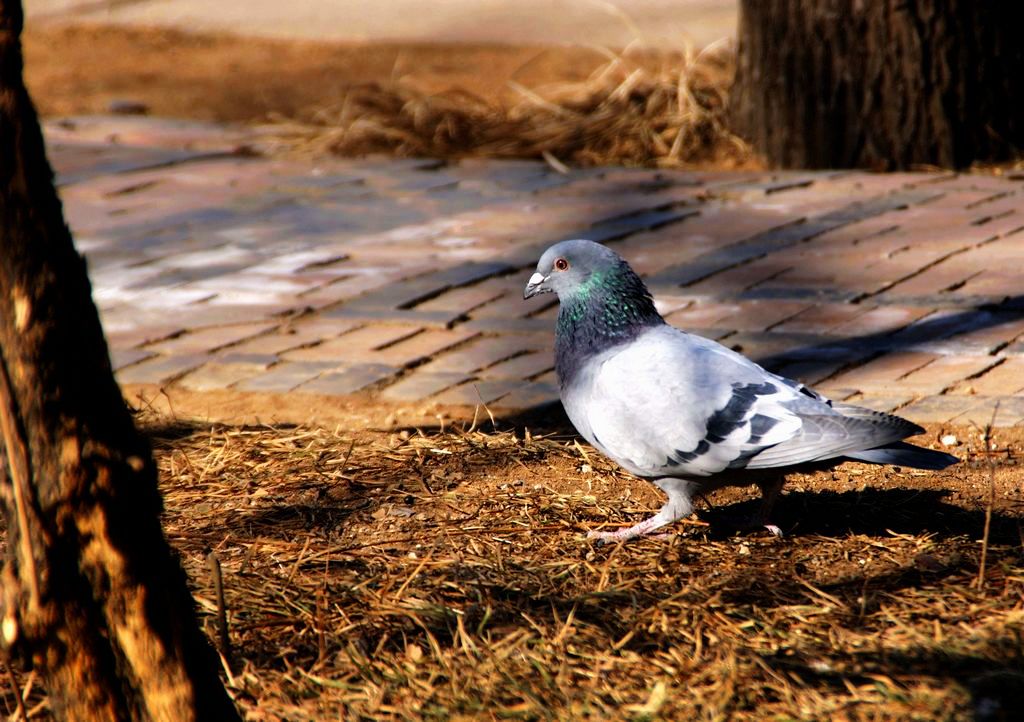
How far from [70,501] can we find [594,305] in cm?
146

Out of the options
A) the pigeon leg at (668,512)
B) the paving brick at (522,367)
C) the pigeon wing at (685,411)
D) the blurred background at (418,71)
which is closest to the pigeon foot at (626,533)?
the pigeon leg at (668,512)

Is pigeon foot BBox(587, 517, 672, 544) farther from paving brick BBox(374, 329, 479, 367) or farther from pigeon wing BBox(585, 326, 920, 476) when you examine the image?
paving brick BBox(374, 329, 479, 367)

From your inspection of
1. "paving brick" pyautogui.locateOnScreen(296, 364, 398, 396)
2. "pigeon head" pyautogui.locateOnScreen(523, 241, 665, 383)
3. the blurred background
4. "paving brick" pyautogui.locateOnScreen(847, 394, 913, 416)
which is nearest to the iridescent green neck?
"pigeon head" pyautogui.locateOnScreen(523, 241, 665, 383)

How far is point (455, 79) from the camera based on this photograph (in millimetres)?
9547

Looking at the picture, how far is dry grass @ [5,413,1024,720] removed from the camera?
2.25 m

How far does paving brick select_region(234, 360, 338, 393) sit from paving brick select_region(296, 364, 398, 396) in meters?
0.04

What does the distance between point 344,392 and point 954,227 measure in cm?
264

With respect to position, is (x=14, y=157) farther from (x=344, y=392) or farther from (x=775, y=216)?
(x=775, y=216)

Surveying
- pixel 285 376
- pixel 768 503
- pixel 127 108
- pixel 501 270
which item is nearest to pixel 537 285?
pixel 768 503

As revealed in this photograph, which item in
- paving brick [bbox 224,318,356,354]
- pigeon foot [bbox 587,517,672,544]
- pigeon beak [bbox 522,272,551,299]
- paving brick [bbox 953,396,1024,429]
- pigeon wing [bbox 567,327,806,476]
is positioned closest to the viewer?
pigeon wing [bbox 567,327,806,476]

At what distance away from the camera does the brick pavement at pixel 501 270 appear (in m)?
4.05

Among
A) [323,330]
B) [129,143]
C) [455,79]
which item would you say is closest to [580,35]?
[455,79]

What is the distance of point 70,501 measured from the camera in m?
1.98

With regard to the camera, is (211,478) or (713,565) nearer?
(713,565)
